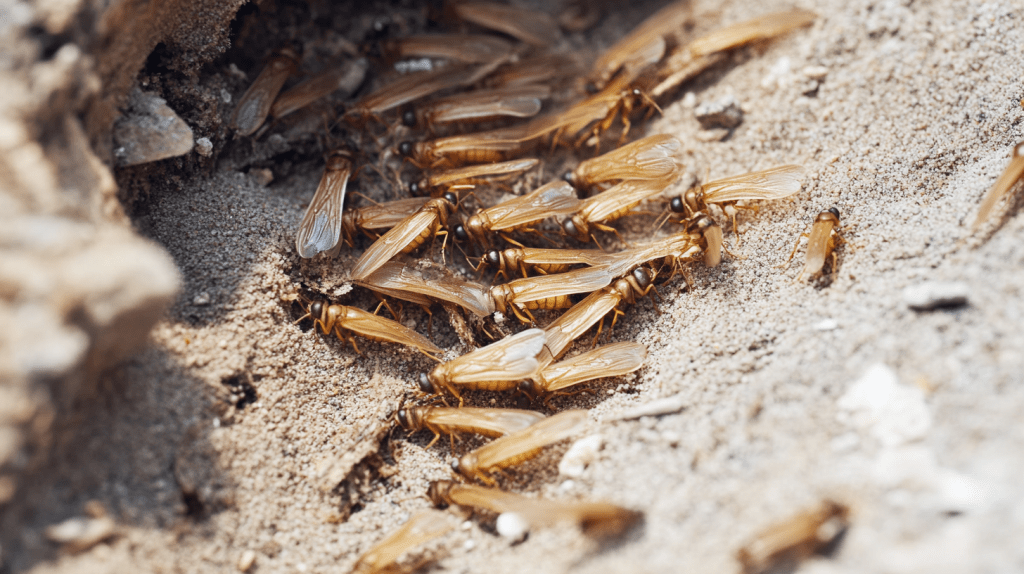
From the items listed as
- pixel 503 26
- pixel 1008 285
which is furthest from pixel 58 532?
pixel 503 26

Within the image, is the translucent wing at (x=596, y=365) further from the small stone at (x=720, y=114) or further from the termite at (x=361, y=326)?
the small stone at (x=720, y=114)

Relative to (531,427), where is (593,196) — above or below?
above

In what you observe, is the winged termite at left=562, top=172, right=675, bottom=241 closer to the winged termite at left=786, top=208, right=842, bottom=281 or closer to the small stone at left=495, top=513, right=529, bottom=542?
the winged termite at left=786, top=208, right=842, bottom=281

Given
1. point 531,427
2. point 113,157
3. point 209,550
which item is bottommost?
point 209,550

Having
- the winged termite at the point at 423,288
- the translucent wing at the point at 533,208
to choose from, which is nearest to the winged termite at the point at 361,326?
the winged termite at the point at 423,288

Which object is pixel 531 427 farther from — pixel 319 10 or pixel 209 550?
pixel 319 10

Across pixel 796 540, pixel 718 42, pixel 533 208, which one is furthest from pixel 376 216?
pixel 796 540
